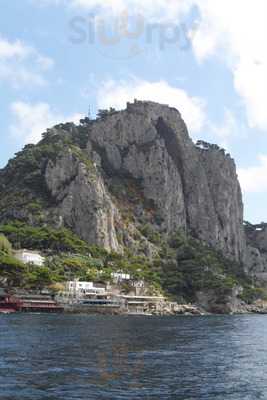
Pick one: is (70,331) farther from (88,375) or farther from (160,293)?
(160,293)

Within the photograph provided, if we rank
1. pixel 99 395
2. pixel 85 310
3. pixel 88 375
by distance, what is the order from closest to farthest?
pixel 99 395, pixel 88 375, pixel 85 310

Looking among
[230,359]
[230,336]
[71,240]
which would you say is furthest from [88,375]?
[71,240]

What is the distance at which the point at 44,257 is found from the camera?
184 m

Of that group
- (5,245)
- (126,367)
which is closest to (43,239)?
(5,245)

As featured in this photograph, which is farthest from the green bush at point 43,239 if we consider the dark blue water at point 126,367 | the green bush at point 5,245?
the dark blue water at point 126,367

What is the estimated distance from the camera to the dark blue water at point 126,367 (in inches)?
1550

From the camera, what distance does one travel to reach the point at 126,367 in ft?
163

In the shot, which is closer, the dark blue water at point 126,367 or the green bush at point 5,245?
the dark blue water at point 126,367

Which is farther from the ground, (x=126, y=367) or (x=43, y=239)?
(x=43, y=239)

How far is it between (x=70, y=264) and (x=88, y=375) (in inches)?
5318

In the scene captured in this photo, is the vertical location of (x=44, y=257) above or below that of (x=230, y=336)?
above

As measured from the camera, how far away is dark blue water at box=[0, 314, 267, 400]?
39.4 meters

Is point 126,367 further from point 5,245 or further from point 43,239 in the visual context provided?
point 43,239

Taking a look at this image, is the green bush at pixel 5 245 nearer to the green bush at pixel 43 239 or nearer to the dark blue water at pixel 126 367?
the green bush at pixel 43 239
